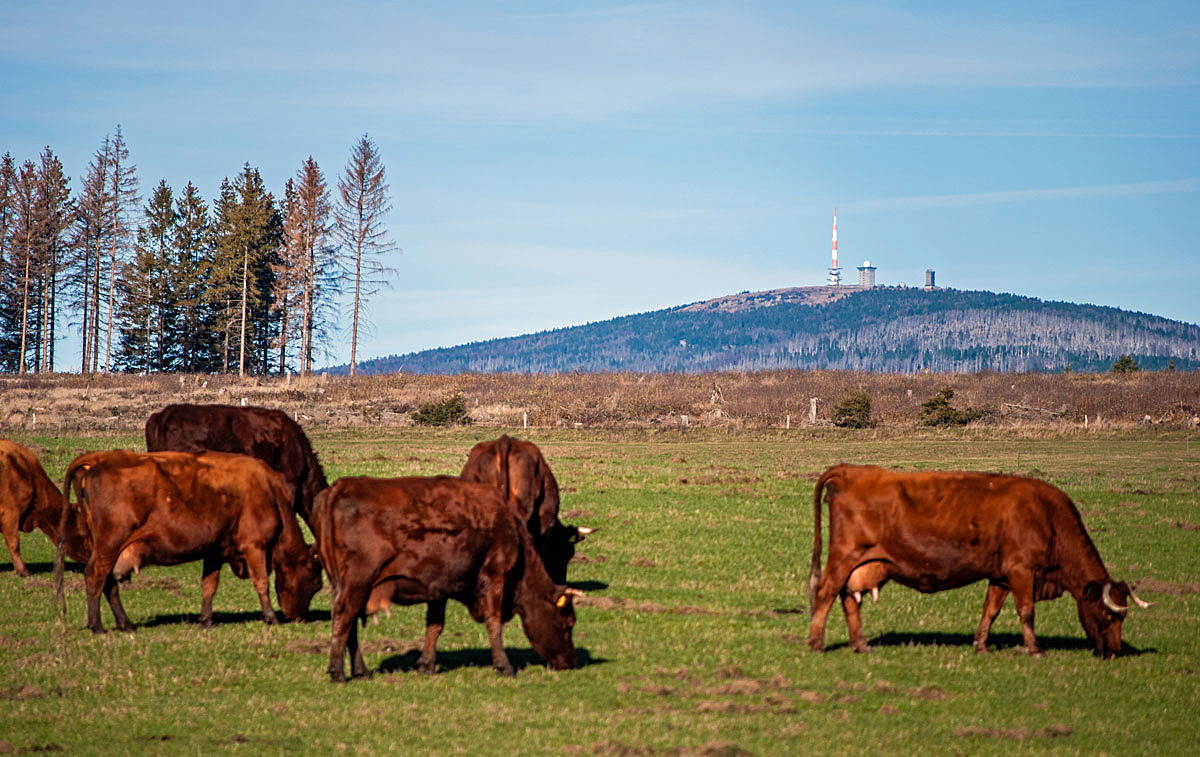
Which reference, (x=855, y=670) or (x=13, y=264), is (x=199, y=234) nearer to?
(x=13, y=264)

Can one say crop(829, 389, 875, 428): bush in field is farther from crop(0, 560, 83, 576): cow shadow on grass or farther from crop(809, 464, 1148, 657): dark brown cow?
crop(809, 464, 1148, 657): dark brown cow

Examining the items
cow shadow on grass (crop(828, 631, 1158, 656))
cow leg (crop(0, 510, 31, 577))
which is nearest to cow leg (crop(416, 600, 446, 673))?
cow shadow on grass (crop(828, 631, 1158, 656))

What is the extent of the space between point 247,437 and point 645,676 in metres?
10.1

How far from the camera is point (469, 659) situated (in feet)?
39.5

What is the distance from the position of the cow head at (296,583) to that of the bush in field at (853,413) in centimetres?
4696

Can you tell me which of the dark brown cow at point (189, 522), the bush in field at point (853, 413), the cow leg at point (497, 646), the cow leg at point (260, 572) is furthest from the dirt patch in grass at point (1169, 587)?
the bush in field at point (853, 413)

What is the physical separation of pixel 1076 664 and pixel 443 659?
663 centimetres

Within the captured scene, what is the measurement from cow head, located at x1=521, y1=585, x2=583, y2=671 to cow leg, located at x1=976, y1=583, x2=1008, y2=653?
4.58 meters

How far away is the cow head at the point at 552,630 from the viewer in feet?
37.6

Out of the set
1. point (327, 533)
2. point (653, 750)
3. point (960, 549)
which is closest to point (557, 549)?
point (327, 533)

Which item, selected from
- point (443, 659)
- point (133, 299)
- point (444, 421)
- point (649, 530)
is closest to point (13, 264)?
point (133, 299)

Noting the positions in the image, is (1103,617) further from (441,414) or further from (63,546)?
(441,414)

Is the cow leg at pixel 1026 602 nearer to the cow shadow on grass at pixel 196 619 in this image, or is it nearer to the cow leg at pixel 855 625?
the cow leg at pixel 855 625

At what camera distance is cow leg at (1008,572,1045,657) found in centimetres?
1231
